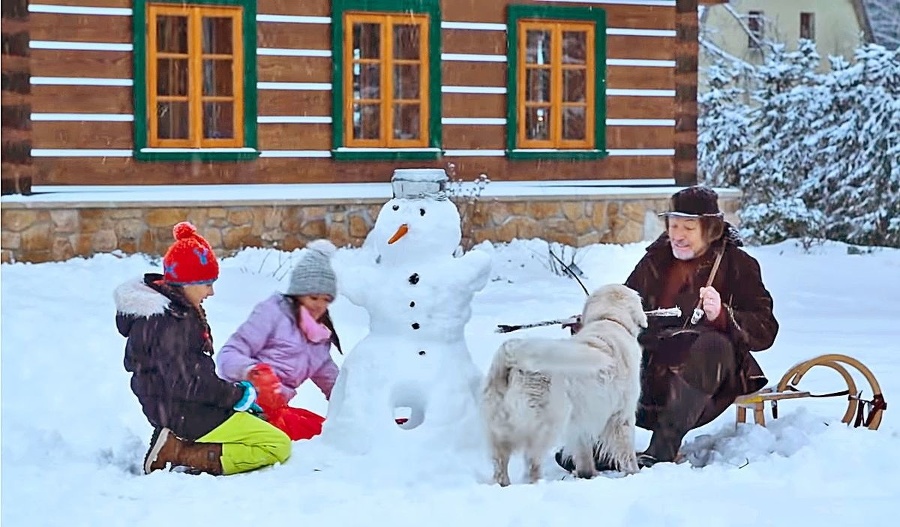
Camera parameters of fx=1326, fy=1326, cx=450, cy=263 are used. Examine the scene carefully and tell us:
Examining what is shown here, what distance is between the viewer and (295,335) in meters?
5.75

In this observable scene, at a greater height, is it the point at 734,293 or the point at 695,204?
the point at 695,204

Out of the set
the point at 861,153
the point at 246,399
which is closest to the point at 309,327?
the point at 246,399

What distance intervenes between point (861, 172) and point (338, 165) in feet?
22.4

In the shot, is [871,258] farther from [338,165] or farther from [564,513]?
[564,513]

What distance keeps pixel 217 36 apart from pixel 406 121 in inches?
74.3

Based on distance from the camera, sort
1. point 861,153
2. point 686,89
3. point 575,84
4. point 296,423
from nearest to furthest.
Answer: point 296,423 → point 575,84 → point 686,89 → point 861,153

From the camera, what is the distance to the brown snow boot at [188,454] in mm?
4988

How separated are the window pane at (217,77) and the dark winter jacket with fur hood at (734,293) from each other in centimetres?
685

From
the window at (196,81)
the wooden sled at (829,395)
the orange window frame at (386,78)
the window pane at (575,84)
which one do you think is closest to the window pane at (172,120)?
the window at (196,81)

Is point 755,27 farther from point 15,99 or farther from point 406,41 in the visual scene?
point 15,99

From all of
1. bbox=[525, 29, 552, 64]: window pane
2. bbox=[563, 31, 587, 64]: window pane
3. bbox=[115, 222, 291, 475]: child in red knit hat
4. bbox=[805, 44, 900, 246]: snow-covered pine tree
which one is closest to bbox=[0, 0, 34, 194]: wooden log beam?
bbox=[525, 29, 552, 64]: window pane

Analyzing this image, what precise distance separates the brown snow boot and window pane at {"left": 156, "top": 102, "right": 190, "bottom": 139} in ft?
22.8

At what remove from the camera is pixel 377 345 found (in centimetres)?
532

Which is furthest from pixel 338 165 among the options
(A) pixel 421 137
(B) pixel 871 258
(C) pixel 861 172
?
(C) pixel 861 172
